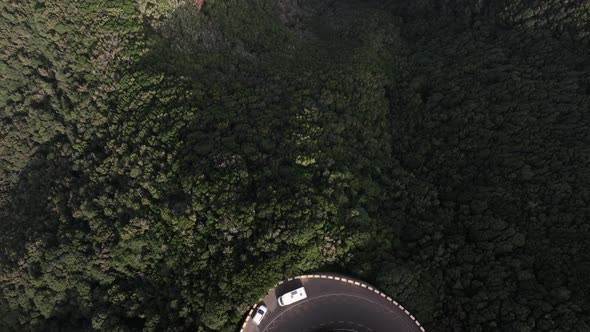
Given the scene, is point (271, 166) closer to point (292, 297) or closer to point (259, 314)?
point (292, 297)

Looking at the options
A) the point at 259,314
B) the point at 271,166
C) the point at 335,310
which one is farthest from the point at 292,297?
the point at 271,166

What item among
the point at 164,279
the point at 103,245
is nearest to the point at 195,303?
the point at 164,279

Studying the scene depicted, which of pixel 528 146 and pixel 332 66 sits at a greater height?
pixel 332 66

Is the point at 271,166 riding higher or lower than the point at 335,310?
higher

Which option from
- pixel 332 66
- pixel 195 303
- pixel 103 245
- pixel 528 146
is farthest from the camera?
pixel 332 66

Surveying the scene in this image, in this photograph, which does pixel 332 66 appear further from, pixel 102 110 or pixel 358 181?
pixel 102 110

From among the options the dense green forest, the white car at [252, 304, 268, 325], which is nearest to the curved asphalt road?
the white car at [252, 304, 268, 325]
